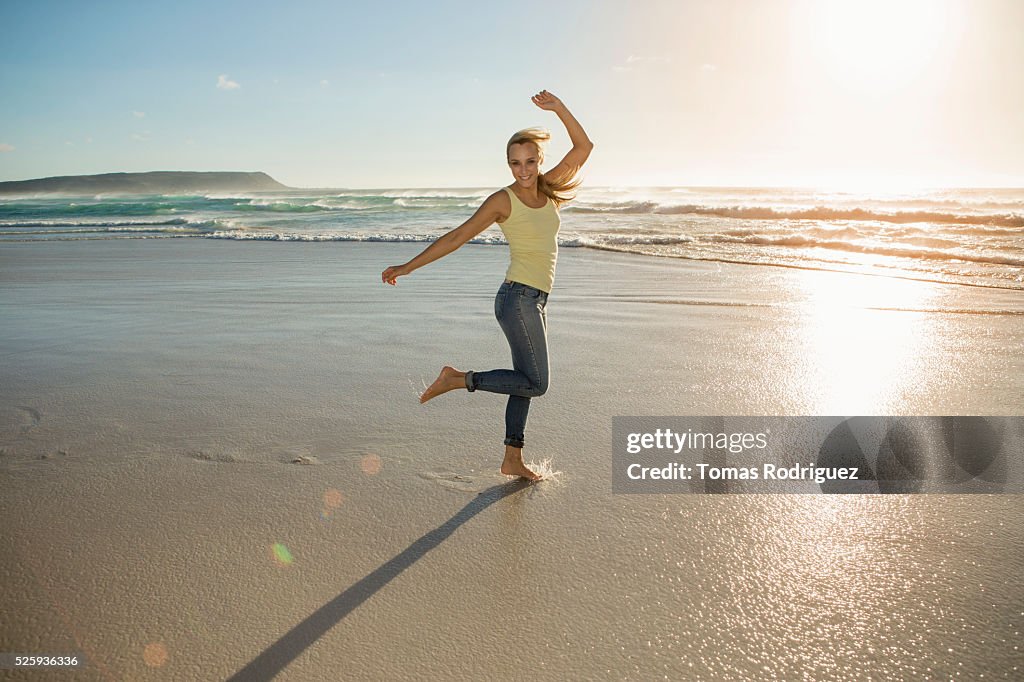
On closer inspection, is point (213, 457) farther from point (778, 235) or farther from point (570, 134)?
point (778, 235)

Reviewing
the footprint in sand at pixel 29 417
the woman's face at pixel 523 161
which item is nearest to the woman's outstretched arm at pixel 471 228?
the woman's face at pixel 523 161

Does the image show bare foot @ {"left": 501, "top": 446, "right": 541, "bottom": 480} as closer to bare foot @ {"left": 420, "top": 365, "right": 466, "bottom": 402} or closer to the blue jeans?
the blue jeans

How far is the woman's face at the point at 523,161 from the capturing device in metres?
3.39

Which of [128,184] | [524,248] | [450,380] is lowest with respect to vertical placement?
[450,380]

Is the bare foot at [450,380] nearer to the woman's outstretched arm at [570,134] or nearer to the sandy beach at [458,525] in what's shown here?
the sandy beach at [458,525]

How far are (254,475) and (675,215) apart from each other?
27583mm

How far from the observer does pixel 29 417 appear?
176 inches

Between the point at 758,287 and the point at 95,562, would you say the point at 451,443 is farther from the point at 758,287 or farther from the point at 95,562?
the point at 758,287

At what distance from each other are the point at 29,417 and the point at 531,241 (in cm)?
325

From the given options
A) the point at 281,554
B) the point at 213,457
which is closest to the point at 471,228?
the point at 281,554

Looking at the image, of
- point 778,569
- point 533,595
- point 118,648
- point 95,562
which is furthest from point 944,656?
point 95,562

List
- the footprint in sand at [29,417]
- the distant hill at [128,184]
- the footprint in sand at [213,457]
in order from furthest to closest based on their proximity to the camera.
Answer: the distant hill at [128,184] → the footprint in sand at [29,417] → the footprint in sand at [213,457]

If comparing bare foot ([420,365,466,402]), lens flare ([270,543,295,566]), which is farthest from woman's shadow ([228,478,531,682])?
bare foot ([420,365,466,402])

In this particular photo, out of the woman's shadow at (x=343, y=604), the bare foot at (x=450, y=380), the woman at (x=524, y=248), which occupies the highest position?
the woman at (x=524, y=248)
